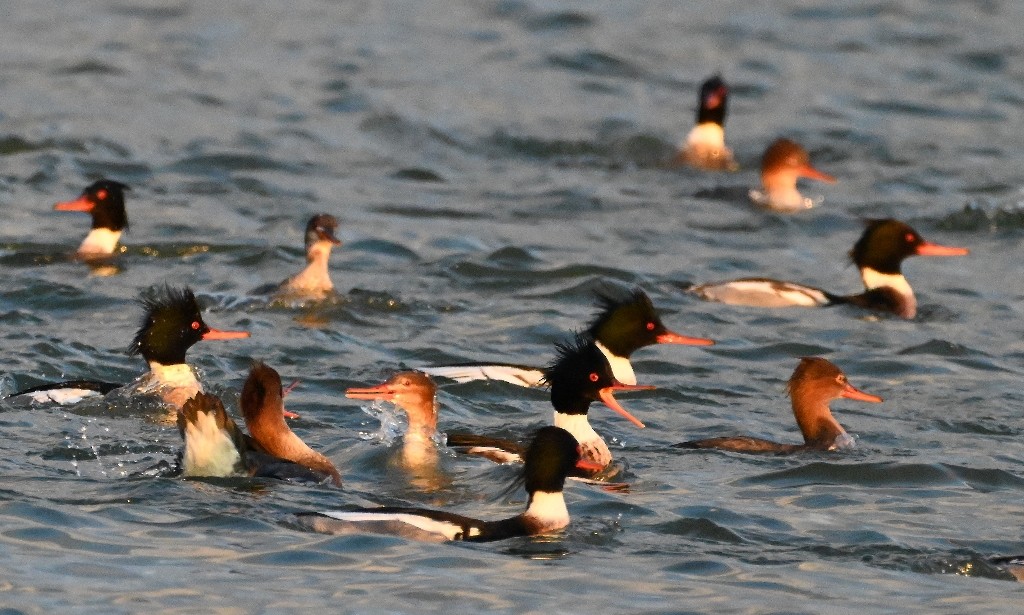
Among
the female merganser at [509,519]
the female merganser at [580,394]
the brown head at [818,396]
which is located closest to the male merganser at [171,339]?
the female merganser at [580,394]

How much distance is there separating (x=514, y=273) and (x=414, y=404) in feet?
17.7

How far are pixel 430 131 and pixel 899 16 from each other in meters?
8.30

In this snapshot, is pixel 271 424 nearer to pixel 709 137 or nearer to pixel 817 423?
pixel 817 423

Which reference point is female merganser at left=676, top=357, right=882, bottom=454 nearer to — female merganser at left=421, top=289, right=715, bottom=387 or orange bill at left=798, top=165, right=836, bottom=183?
female merganser at left=421, top=289, right=715, bottom=387

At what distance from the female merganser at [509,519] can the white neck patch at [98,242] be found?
706 centimetres

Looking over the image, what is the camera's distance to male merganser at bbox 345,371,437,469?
387 inches

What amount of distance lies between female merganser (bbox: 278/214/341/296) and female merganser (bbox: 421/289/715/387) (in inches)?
77.4

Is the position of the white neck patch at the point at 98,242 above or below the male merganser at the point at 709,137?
below

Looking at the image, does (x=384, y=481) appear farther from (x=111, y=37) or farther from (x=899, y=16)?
(x=899, y=16)

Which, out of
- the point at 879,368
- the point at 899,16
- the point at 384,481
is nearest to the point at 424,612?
the point at 384,481

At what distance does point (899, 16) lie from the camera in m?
25.7

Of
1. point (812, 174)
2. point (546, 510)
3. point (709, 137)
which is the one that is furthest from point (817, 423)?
point (709, 137)

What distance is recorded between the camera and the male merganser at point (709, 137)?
65.0ft

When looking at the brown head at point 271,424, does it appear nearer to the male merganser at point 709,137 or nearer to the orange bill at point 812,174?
the orange bill at point 812,174
